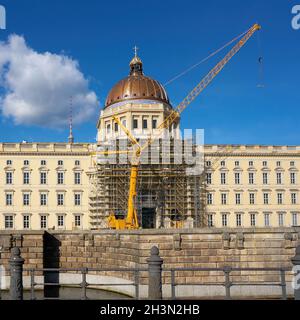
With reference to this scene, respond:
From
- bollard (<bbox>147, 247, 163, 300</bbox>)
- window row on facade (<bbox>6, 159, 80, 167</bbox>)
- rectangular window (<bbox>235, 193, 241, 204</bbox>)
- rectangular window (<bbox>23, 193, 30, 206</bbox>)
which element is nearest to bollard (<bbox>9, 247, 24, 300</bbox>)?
bollard (<bbox>147, 247, 163, 300</bbox>)

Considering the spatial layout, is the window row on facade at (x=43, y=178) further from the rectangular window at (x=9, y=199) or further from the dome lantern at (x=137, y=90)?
the dome lantern at (x=137, y=90)

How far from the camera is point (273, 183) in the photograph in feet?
212

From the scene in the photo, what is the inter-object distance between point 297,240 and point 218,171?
123 feet

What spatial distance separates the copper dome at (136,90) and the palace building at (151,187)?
873 cm

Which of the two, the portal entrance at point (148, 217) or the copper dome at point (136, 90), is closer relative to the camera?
the portal entrance at point (148, 217)

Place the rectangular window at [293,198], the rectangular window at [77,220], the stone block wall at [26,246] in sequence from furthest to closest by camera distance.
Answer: the rectangular window at [293,198]
the rectangular window at [77,220]
the stone block wall at [26,246]

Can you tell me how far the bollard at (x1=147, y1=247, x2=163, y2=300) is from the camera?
1234 centimetres

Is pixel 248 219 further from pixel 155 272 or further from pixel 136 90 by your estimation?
pixel 155 272

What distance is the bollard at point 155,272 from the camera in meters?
12.3

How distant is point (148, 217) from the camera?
5900 centimetres

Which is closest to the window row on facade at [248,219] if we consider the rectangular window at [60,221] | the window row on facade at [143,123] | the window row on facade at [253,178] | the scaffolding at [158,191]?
the window row on facade at [253,178]

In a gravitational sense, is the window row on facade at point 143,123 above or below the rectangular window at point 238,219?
above
